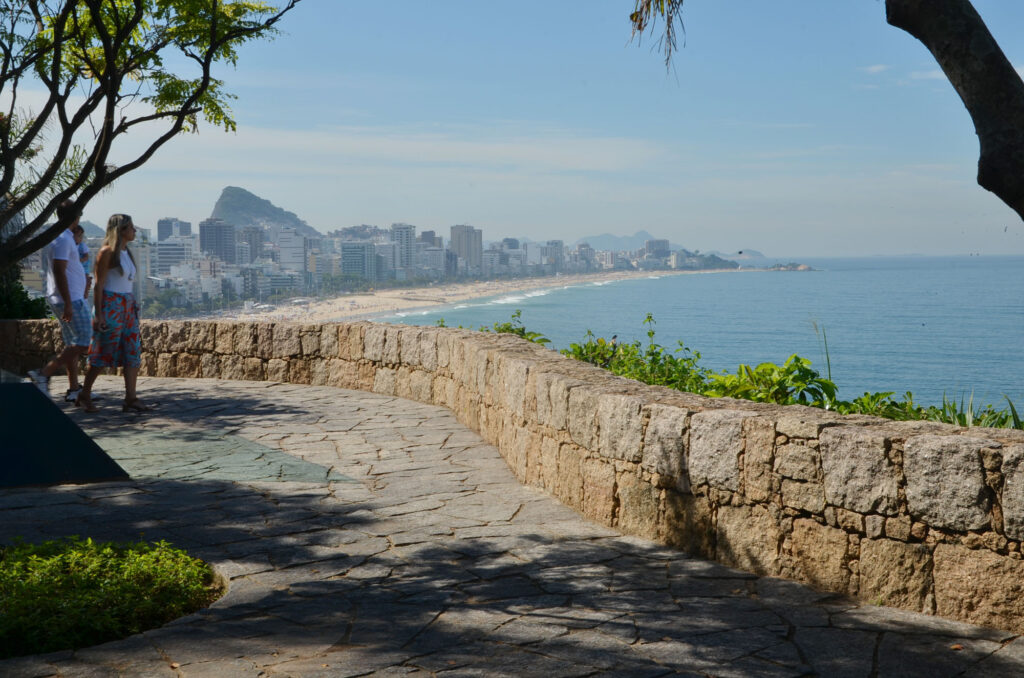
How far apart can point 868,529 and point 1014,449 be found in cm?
71

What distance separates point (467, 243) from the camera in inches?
7269

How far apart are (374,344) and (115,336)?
8.84 ft

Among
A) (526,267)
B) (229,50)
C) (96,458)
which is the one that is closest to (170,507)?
(96,458)

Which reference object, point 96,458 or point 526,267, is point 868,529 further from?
point 526,267

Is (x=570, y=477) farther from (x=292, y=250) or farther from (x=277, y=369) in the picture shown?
(x=292, y=250)

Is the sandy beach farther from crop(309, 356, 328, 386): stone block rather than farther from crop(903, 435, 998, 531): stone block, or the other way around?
crop(903, 435, 998, 531): stone block

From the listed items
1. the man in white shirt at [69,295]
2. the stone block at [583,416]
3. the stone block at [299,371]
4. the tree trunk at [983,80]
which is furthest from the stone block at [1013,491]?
the stone block at [299,371]

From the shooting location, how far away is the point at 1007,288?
13700cm

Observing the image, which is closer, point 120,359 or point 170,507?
Answer: point 170,507

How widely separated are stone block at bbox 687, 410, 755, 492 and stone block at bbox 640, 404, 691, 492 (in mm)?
56

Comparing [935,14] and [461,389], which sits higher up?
[935,14]

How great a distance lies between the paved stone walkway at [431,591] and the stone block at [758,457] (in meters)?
0.40

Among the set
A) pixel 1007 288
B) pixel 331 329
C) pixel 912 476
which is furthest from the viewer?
pixel 1007 288

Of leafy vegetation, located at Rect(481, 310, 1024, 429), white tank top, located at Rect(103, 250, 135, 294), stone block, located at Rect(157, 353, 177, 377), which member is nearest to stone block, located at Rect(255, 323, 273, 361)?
stone block, located at Rect(157, 353, 177, 377)
